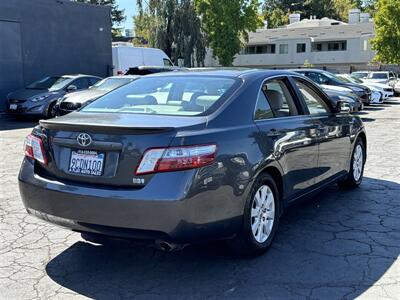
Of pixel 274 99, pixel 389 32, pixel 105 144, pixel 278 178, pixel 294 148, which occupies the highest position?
pixel 389 32

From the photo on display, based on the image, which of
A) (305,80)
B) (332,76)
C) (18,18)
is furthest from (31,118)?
(305,80)

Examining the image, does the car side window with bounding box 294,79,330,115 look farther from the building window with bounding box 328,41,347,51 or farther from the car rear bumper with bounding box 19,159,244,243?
the building window with bounding box 328,41,347,51

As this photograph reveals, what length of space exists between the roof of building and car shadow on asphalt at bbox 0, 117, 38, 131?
4145cm

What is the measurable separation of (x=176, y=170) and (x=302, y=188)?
1.97m

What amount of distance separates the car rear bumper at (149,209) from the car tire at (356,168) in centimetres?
305

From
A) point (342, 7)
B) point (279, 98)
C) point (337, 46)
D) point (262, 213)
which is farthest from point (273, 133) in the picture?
point (342, 7)

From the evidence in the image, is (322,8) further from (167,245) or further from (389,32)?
(167,245)

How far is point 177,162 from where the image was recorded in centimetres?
365

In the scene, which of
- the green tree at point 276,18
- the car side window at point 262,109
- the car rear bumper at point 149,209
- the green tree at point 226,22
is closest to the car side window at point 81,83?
the car side window at point 262,109

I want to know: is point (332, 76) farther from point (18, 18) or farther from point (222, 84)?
point (222, 84)

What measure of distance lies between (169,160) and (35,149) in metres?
1.31

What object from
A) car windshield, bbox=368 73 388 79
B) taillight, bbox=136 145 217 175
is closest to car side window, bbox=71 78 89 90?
taillight, bbox=136 145 217 175

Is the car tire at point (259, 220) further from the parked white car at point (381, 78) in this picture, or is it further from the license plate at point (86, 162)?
the parked white car at point (381, 78)

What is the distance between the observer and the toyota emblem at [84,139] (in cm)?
386
